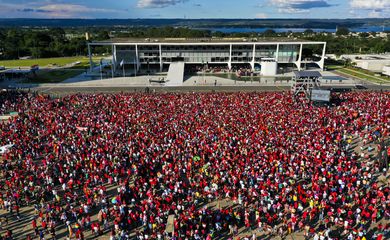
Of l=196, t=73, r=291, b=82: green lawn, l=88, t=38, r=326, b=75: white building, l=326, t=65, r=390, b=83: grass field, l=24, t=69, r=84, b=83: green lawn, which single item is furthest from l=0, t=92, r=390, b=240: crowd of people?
l=88, t=38, r=326, b=75: white building

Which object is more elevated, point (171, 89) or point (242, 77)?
point (242, 77)

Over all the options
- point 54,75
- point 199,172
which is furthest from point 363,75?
point 54,75

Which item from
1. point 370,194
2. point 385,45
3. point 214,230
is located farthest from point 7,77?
point 385,45

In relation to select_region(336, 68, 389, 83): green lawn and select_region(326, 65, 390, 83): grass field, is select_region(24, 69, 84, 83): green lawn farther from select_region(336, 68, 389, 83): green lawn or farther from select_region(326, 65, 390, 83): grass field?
select_region(336, 68, 389, 83): green lawn

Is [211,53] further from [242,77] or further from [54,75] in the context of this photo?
[54,75]

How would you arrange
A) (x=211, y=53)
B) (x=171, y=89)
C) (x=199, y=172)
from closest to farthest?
(x=199, y=172) → (x=171, y=89) → (x=211, y=53)

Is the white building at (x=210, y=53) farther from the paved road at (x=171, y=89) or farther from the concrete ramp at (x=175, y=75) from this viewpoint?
the paved road at (x=171, y=89)

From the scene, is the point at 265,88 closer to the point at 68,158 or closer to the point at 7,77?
the point at 68,158

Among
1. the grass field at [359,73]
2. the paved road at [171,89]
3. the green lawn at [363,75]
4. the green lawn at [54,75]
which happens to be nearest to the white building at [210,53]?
the grass field at [359,73]
